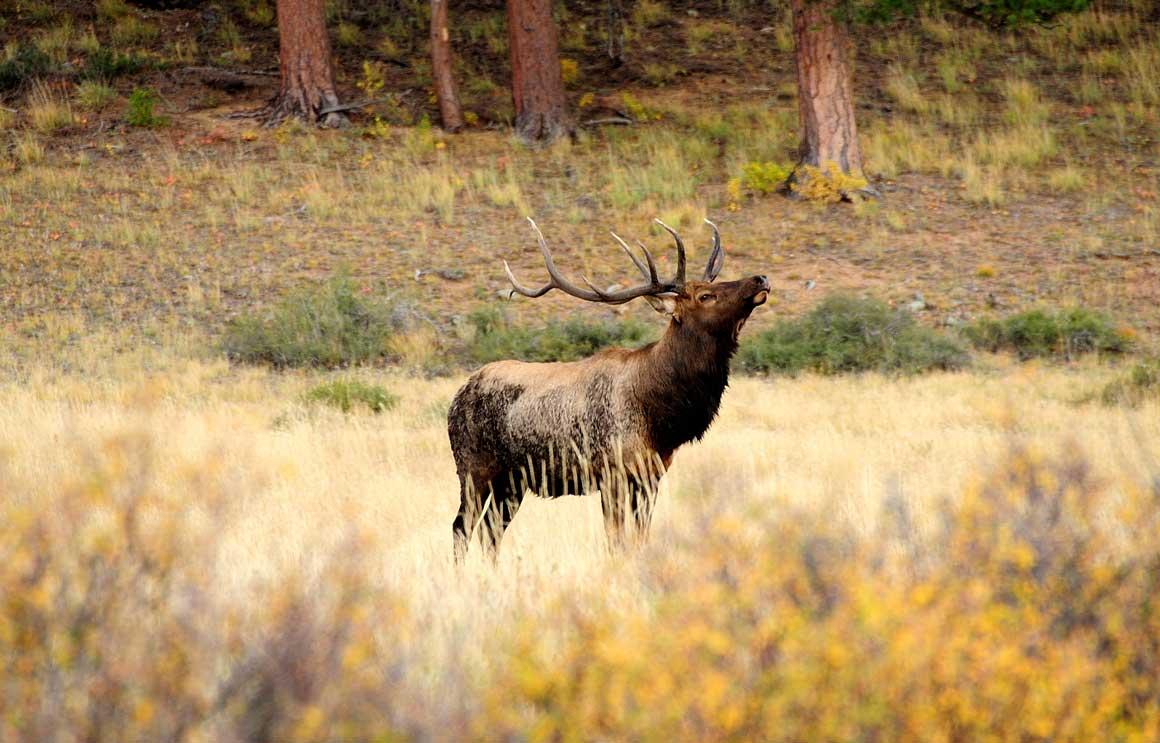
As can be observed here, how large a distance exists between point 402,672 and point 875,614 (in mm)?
1253

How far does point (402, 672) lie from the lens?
13.1ft

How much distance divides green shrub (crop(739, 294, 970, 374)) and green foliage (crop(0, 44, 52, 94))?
15.0m

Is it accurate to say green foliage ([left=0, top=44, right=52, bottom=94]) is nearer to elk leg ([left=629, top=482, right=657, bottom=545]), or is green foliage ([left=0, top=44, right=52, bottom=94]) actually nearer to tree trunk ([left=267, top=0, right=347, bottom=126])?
tree trunk ([left=267, top=0, right=347, bottom=126])

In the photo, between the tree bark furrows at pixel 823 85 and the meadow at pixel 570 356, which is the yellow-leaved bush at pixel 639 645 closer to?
the meadow at pixel 570 356

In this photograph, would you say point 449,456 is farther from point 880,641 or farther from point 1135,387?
point 880,641

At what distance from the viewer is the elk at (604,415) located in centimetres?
747

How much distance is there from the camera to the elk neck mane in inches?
295

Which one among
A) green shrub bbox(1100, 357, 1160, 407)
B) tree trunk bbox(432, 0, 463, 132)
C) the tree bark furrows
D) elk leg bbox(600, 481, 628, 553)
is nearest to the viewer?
elk leg bbox(600, 481, 628, 553)

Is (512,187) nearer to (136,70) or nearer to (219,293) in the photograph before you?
(219,293)

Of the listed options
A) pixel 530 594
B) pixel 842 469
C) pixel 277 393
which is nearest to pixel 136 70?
pixel 277 393

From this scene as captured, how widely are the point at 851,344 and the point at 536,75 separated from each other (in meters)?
8.71

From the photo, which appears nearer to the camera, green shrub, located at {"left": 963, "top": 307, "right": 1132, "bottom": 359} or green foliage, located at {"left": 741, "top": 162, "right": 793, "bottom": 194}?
green shrub, located at {"left": 963, "top": 307, "right": 1132, "bottom": 359}

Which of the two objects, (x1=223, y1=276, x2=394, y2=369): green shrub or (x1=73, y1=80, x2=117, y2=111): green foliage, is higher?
(x1=73, y1=80, x2=117, y2=111): green foliage

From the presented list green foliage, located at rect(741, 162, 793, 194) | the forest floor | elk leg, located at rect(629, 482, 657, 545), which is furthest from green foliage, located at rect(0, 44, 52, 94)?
elk leg, located at rect(629, 482, 657, 545)
